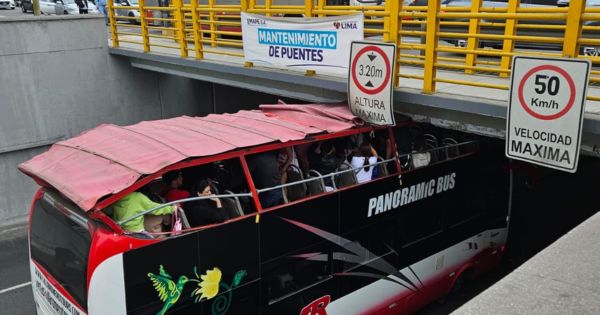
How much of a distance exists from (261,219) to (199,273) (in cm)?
91

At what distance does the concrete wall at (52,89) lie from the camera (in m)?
11.2

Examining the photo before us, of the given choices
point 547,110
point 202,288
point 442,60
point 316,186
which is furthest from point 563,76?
point 442,60

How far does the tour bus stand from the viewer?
496 centimetres

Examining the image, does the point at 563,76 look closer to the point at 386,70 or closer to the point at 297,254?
the point at 386,70

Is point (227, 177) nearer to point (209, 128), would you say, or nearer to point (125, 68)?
point (209, 128)

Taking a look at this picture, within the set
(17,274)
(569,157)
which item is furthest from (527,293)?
(17,274)

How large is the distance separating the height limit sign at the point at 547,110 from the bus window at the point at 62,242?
174 inches

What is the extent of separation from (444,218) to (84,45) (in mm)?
9240

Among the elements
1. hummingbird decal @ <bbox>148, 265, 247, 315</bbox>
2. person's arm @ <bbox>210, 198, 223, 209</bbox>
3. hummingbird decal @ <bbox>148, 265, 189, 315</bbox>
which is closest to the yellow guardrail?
person's arm @ <bbox>210, 198, 223, 209</bbox>

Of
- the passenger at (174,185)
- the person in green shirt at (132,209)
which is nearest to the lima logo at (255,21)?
the passenger at (174,185)

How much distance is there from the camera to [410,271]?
776cm

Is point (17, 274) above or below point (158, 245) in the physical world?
below

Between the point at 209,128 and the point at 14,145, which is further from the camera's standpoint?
the point at 14,145

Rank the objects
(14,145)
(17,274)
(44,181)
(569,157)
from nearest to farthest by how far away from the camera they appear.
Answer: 1. (569,157)
2. (44,181)
3. (17,274)
4. (14,145)
